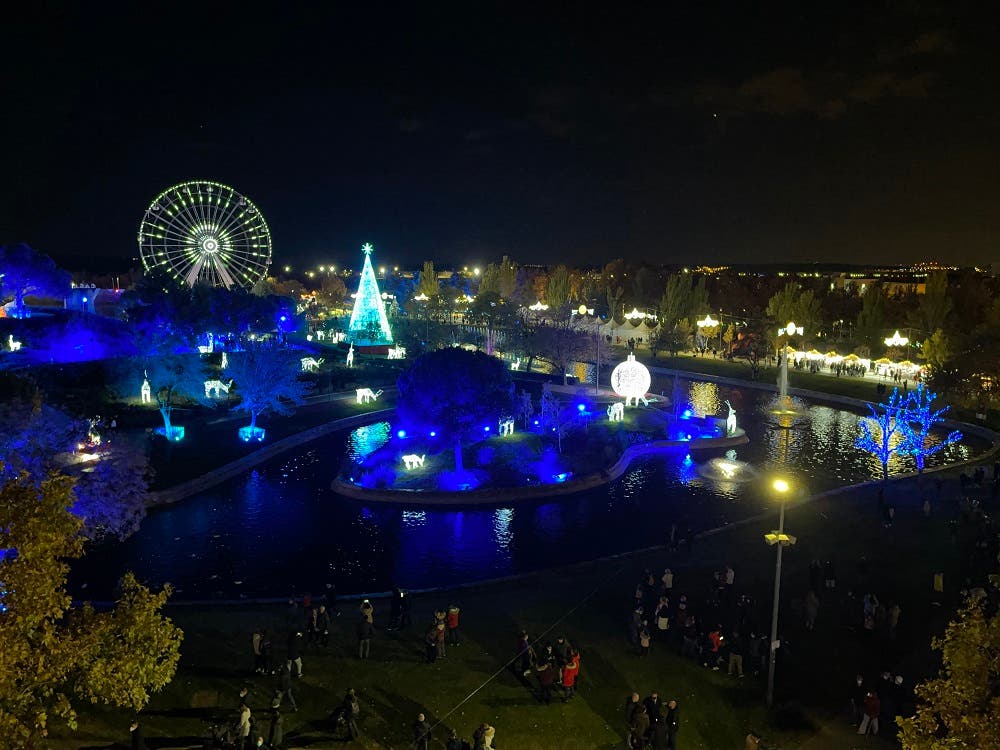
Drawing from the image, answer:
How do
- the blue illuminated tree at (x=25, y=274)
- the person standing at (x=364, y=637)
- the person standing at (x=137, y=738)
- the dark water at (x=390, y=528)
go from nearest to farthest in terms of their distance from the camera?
the person standing at (x=137, y=738) < the person standing at (x=364, y=637) < the dark water at (x=390, y=528) < the blue illuminated tree at (x=25, y=274)

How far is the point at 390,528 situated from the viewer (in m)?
25.2

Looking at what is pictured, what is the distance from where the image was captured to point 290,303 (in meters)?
65.5

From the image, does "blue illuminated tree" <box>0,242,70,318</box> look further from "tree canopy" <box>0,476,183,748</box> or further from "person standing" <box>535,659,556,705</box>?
"person standing" <box>535,659,556,705</box>

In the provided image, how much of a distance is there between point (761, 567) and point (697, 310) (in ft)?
217

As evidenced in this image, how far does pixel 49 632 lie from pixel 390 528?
1690cm

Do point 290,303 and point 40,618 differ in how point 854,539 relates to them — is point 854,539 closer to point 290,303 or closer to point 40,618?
point 40,618

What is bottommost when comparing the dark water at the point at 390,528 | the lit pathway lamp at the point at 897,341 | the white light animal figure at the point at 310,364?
the dark water at the point at 390,528

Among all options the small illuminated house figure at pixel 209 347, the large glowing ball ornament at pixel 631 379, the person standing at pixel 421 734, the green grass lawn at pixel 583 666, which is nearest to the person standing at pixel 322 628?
the green grass lawn at pixel 583 666

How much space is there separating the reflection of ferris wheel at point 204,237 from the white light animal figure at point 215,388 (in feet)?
46.0

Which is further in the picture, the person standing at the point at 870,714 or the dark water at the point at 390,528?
the dark water at the point at 390,528

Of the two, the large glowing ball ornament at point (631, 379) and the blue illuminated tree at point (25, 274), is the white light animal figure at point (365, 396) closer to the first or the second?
the large glowing ball ornament at point (631, 379)

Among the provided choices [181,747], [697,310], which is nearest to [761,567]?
[181,747]

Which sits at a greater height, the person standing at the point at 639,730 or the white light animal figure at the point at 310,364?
the white light animal figure at the point at 310,364

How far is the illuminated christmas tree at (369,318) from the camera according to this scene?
64.0 m
